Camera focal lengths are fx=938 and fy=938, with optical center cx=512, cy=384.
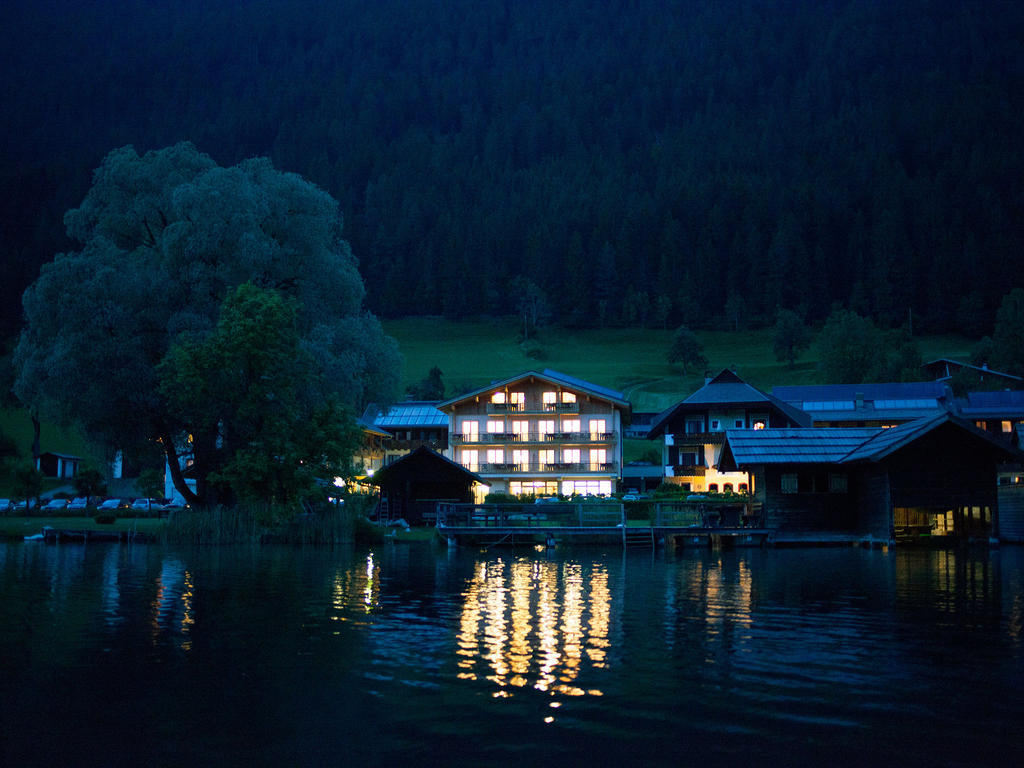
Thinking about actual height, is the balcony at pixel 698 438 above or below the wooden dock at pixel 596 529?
above

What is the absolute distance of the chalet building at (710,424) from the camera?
86.5 metres

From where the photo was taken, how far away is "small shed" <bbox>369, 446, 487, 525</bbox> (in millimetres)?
62750

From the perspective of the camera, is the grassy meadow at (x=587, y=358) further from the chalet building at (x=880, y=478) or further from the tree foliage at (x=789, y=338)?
the chalet building at (x=880, y=478)

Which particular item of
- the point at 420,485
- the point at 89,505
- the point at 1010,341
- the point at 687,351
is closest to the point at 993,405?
the point at 1010,341

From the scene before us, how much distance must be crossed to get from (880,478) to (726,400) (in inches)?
1525

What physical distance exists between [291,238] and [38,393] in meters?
15.5

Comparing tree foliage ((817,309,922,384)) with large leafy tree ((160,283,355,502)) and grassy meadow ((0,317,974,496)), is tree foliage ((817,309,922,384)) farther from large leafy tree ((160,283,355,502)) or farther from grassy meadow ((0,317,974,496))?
large leafy tree ((160,283,355,502))

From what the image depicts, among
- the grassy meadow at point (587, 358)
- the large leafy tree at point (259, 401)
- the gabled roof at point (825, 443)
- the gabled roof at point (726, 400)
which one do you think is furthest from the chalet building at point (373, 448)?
the gabled roof at point (825, 443)

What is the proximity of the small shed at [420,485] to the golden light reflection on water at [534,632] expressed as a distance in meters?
31.6

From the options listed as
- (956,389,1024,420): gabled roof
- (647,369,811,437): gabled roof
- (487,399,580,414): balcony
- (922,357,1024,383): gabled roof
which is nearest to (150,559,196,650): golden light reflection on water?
(487,399,580,414): balcony

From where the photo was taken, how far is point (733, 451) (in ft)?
166

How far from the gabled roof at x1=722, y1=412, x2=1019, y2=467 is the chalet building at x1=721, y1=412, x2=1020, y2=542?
0.17 feet

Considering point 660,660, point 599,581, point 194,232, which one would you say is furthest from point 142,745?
point 194,232

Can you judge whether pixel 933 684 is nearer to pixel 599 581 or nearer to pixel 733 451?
pixel 599 581
